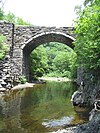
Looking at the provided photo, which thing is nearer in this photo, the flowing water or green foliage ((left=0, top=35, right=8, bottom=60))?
the flowing water

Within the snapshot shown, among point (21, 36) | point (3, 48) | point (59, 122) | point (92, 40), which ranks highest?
point (21, 36)

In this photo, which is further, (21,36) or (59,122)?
(21,36)

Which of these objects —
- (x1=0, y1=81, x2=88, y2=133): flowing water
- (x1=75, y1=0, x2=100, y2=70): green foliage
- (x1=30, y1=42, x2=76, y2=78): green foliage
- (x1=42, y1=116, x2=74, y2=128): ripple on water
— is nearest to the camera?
(x1=0, y1=81, x2=88, y2=133): flowing water

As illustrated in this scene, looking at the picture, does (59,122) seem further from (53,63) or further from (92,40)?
(53,63)

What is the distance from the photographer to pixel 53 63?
7138cm

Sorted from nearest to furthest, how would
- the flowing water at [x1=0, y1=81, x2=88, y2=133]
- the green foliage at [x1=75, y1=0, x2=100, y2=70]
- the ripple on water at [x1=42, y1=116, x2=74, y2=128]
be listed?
1. the flowing water at [x1=0, y1=81, x2=88, y2=133]
2. the ripple on water at [x1=42, y1=116, x2=74, y2=128]
3. the green foliage at [x1=75, y1=0, x2=100, y2=70]

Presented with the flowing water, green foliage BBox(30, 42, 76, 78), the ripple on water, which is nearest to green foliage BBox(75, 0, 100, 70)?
the flowing water

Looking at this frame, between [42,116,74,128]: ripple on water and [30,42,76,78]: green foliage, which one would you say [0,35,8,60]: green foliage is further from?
[42,116,74,128]: ripple on water

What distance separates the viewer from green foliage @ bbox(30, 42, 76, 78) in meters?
40.0

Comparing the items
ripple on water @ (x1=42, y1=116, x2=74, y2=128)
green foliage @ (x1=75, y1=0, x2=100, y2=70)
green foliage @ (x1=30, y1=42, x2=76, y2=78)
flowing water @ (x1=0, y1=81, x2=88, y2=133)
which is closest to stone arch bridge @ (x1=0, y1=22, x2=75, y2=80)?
green foliage @ (x1=30, y1=42, x2=76, y2=78)

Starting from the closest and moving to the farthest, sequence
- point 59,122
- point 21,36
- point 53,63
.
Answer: point 59,122
point 21,36
point 53,63

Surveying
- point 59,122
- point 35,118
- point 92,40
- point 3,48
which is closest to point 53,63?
point 3,48

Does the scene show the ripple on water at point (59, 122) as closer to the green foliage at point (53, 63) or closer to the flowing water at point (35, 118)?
the flowing water at point (35, 118)

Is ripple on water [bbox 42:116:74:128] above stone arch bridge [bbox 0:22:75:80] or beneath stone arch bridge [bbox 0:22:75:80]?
beneath
